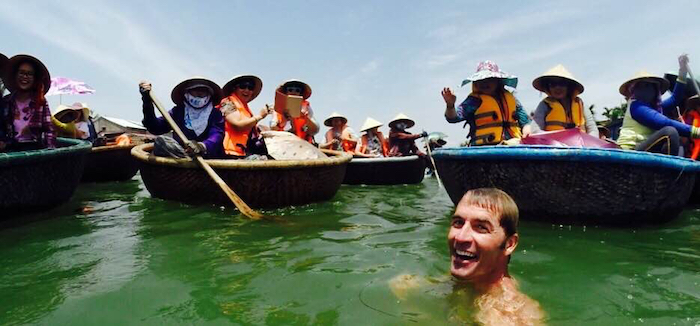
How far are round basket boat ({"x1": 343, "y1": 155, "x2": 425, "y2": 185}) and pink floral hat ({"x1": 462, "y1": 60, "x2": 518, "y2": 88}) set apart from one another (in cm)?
375

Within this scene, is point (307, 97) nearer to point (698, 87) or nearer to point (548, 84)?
point (548, 84)

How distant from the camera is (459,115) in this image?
5.20 m

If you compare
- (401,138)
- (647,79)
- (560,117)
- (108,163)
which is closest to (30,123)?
(108,163)

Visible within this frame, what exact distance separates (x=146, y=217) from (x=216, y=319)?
2.71m

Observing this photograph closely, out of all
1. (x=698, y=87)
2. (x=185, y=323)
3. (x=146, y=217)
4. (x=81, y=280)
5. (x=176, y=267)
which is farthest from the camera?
(x=698, y=87)

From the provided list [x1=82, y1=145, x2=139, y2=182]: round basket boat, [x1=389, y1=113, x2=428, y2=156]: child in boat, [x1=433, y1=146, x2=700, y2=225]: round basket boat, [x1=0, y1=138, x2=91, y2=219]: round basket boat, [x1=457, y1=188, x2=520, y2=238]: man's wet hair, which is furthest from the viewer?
[x1=389, y1=113, x2=428, y2=156]: child in boat

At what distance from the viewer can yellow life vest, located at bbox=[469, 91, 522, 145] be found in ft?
17.0

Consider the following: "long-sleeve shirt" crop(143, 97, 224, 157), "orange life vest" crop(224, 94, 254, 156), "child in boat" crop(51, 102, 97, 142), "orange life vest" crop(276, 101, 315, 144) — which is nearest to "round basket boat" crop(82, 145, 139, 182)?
"child in boat" crop(51, 102, 97, 142)

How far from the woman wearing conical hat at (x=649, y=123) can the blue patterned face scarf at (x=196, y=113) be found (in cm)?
456

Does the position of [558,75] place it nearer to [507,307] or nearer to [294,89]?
[507,307]

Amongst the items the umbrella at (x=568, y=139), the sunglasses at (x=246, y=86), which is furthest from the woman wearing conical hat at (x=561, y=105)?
the sunglasses at (x=246, y=86)

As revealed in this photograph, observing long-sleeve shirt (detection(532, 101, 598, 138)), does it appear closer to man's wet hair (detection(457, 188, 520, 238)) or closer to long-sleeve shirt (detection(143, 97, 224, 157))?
man's wet hair (detection(457, 188, 520, 238))

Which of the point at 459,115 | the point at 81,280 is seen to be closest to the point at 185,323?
the point at 81,280

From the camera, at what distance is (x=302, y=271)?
2658 millimetres
